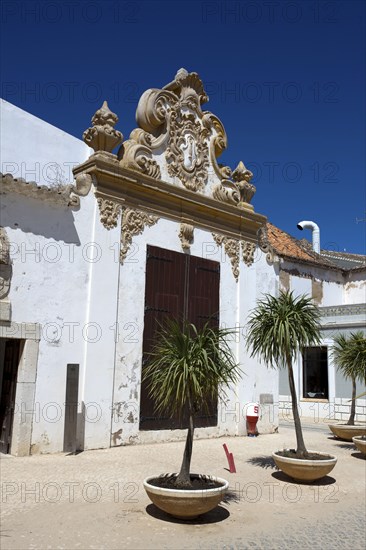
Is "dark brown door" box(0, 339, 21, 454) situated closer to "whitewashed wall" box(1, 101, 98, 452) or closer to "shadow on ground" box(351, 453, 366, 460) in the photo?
"whitewashed wall" box(1, 101, 98, 452)

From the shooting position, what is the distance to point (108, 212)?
1169 cm

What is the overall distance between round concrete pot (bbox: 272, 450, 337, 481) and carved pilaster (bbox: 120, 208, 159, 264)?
5.60 meters

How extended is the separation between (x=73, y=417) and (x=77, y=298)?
239 cm

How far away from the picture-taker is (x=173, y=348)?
22.7 feet

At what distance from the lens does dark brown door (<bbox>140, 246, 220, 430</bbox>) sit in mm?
12078

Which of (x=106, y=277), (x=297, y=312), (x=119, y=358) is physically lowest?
(x=119, y=358)

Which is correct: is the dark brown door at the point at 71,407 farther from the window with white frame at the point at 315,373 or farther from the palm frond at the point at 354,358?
the window with white frame at the point at 315,373

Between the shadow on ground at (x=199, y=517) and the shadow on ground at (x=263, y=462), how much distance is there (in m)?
3.24

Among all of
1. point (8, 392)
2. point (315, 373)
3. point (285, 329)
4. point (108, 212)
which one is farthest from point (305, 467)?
point (315, 373)

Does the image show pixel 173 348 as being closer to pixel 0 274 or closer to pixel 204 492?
pixel 204 492

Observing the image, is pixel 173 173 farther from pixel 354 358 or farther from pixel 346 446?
pixel 346 446

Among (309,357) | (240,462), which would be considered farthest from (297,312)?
(309,357)

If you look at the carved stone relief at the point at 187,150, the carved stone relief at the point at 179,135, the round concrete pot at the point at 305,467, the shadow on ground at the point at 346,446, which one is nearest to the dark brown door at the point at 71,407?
the round concrete pot at the point at 305,467

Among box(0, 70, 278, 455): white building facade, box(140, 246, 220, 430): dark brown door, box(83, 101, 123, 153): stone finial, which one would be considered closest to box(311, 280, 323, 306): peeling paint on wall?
box(0, 70, 278, 455): white building facade
